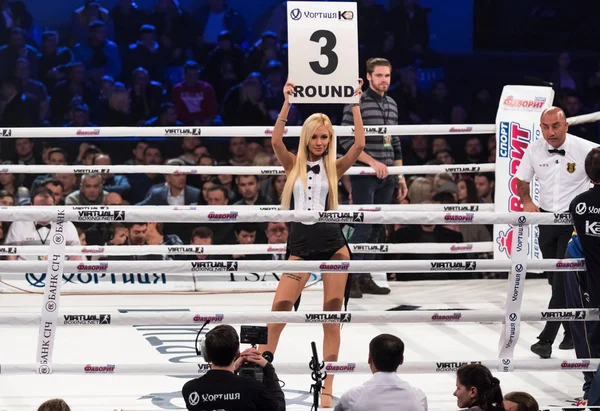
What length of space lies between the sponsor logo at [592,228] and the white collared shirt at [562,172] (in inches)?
42.4

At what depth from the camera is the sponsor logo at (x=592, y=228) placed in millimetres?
4488

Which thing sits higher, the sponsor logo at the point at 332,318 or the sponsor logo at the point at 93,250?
the sponsor logo at the point at 93,250

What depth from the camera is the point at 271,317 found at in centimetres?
444

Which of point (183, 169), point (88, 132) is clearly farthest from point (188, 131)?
point (88, 132)

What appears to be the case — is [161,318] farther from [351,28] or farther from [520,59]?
[520,59]

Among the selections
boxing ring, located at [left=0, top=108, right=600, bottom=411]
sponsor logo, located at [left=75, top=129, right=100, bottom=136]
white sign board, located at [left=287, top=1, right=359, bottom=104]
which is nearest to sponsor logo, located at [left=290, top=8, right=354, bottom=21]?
white sign board, located at [left=287, top=1, right=359, bottom=104]

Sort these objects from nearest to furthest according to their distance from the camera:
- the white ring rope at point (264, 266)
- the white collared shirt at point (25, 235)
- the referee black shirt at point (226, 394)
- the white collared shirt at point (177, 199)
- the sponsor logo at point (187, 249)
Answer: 1. the referee black shirt at point (226, 394)
2. the white ring rope at point (264, 266)
3. the sponsor logo at point (187, 249)
4. the white collared shirt at point (25, 235)
5. the white collared shirt at point (177, 199)

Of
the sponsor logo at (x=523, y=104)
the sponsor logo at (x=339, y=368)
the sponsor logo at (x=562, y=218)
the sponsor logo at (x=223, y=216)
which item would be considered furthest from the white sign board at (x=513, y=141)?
the sponsor logo at (x=223, y=216)

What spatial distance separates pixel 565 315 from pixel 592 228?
42cm

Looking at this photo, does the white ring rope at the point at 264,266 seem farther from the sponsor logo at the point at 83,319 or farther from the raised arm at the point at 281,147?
the raised arm at the point at 281,147

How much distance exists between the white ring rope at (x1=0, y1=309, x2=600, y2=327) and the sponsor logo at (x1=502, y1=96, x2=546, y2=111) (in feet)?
8.09

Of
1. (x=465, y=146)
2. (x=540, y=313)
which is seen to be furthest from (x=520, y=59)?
(x=540, y=313)

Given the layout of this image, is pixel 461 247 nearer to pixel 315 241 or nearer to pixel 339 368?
pixel 315 241

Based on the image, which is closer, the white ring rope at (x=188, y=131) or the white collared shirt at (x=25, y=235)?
the white ring rope at (x=188, y=131)
